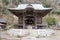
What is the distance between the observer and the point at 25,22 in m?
16.2

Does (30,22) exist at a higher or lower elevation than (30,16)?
lower

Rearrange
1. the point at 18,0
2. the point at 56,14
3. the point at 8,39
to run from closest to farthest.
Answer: the point at 8,39 → the point at 56,14 → the point at 18,0

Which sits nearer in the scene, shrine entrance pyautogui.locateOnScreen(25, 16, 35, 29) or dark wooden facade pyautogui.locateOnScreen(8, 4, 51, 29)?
dark wooden facade pyautogui.locateOnScreen(8, 4, 51, 29)

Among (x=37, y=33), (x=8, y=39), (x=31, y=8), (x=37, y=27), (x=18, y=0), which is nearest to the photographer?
(x=8, y=39)

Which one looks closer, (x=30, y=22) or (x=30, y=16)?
(x=30, y=16)

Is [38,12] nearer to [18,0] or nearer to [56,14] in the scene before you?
[56,14]

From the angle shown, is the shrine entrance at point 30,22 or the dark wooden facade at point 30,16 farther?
the shrine entrance at point 30,22

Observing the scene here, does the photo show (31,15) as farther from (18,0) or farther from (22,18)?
(18,0)

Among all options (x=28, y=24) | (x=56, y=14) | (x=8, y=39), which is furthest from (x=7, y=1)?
(x=8, y=39)

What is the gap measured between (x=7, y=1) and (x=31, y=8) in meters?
15.3

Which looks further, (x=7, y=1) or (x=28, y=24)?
(x=7, y=1)

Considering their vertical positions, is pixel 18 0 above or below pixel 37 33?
above

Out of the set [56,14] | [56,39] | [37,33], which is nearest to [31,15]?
[37,33]

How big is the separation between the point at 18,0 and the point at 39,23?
1385cm
